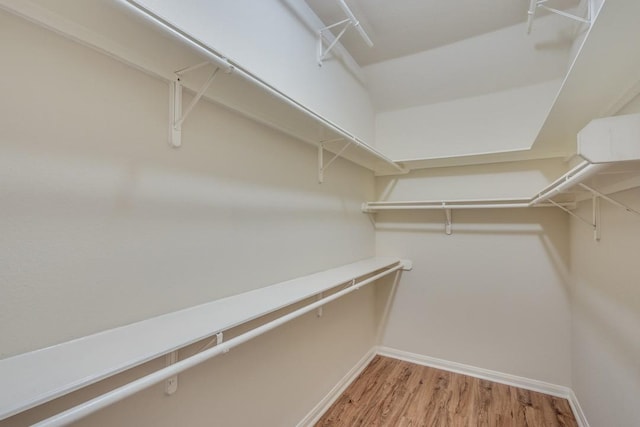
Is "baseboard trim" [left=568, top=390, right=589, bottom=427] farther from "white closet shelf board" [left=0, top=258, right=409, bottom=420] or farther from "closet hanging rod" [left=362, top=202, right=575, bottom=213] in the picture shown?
"white closet shelf board" [left=0, top=258, right=409, bottom=420]

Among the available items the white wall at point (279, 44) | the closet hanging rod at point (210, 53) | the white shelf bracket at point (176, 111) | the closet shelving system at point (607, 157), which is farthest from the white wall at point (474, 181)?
the white shelf bracket at point (176, 111)

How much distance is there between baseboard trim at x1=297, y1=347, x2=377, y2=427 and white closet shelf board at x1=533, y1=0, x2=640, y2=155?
2.12m

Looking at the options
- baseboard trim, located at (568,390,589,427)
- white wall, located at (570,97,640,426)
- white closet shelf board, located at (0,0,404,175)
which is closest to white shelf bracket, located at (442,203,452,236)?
white wall, located at (570,97,640,426)

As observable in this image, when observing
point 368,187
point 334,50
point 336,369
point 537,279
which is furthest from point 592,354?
point 334,50

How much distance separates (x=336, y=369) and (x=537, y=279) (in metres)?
1.69

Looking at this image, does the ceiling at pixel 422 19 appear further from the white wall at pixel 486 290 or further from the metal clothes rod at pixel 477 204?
the white wall at pixel 486 290

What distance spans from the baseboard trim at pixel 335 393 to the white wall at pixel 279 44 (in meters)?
1.91

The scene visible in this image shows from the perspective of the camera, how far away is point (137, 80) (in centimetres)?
96

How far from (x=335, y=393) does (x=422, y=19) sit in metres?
2.61

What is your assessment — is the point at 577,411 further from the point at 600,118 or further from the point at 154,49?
the point at 154,49

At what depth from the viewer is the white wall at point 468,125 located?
7.30 ft

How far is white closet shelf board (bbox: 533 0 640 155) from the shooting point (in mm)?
784

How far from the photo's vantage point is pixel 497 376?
7.79 feet

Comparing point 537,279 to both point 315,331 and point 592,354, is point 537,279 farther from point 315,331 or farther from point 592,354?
point 315,331
